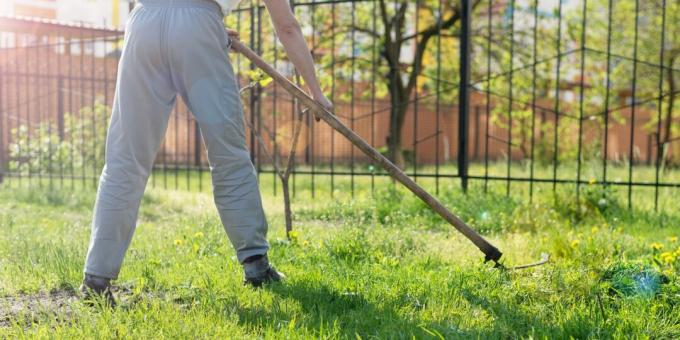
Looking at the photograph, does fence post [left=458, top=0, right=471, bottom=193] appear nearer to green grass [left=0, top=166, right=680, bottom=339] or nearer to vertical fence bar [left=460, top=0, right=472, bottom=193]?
vertical fence bar [left=460, top=0, right=472, bottom=193]

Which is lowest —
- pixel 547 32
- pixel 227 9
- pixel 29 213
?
pixel 29 213

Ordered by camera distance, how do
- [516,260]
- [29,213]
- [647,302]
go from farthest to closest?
[29,213] < [516,260] < [647,302]

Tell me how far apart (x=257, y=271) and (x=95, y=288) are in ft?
2.17

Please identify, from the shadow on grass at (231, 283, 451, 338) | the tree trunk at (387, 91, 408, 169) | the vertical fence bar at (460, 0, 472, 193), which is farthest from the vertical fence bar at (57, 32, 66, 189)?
the shadow on grass at (231, 283, 451, 338)

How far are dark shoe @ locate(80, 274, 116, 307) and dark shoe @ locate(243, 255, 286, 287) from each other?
571 mm

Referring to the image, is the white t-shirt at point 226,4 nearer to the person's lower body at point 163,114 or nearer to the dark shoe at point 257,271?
the person's lower body at point 163,114

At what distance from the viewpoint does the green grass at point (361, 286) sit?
2277 millimetres

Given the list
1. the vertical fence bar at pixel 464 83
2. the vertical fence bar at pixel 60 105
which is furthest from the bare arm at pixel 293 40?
the vertical fence bar at pixel 60 105

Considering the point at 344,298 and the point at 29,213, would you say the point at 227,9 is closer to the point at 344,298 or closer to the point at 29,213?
the point at 344,298

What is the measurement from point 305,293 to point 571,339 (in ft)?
3.59

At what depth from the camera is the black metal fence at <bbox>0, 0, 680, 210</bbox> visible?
6613mm

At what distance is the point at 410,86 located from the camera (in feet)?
33.7

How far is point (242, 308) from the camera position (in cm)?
256

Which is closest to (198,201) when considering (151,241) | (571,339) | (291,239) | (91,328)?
(151,241)
